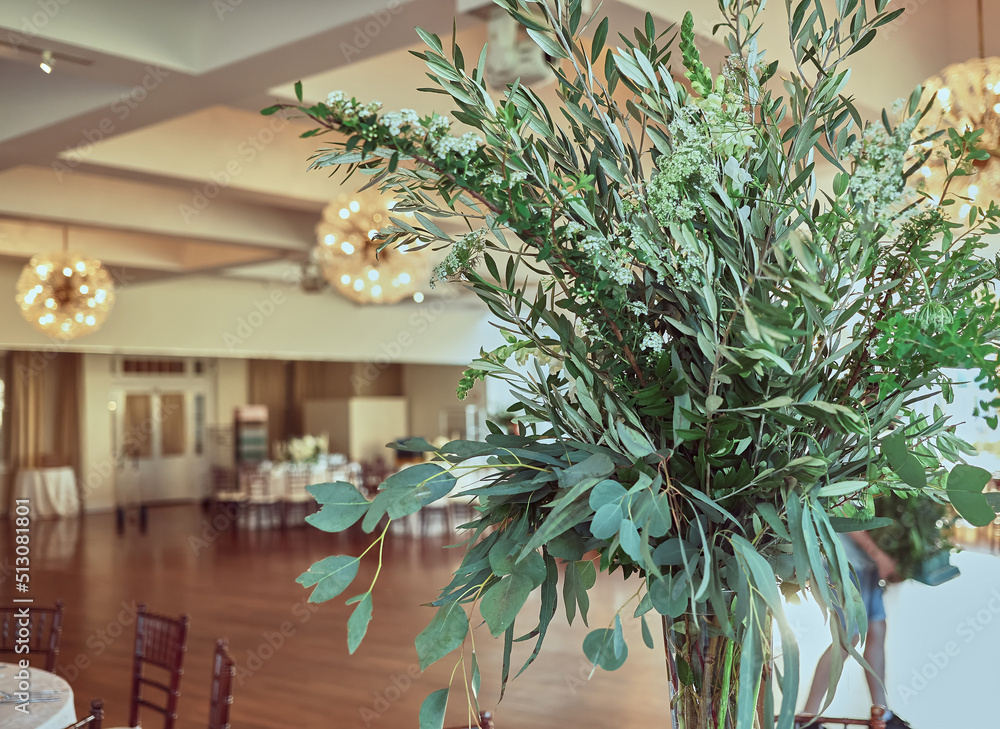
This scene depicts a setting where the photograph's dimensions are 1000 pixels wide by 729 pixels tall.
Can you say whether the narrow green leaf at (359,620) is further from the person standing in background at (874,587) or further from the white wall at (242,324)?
the white wall at (242,324)

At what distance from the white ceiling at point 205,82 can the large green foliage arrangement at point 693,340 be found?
224 cm

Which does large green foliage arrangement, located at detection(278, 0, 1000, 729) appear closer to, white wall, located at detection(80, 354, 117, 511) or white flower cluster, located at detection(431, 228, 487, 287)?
white flower cluster, located at detection(431, 228, 487, 287)

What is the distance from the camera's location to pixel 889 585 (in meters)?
3.09

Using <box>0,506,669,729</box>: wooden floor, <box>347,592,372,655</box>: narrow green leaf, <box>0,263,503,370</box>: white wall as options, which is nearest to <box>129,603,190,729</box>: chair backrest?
<box>0,506,669,729</box>: wooden floor

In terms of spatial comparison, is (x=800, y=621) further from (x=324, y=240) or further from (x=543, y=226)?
(x=324, y=240)

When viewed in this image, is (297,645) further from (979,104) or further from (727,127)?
(727,127)

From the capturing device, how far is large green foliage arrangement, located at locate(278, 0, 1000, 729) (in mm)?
819

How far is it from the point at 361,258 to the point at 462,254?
5555 mm

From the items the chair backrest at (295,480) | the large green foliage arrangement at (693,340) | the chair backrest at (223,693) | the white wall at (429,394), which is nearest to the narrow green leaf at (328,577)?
the large green foliage arrangement at (693,340)

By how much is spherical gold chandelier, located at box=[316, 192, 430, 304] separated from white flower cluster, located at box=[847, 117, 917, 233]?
5245 mm

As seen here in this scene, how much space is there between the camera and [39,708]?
9.28 ft

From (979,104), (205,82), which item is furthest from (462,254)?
(205,82)

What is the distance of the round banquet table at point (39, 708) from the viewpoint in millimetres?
2713

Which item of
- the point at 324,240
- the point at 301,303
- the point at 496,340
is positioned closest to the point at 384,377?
the point at 496,340
